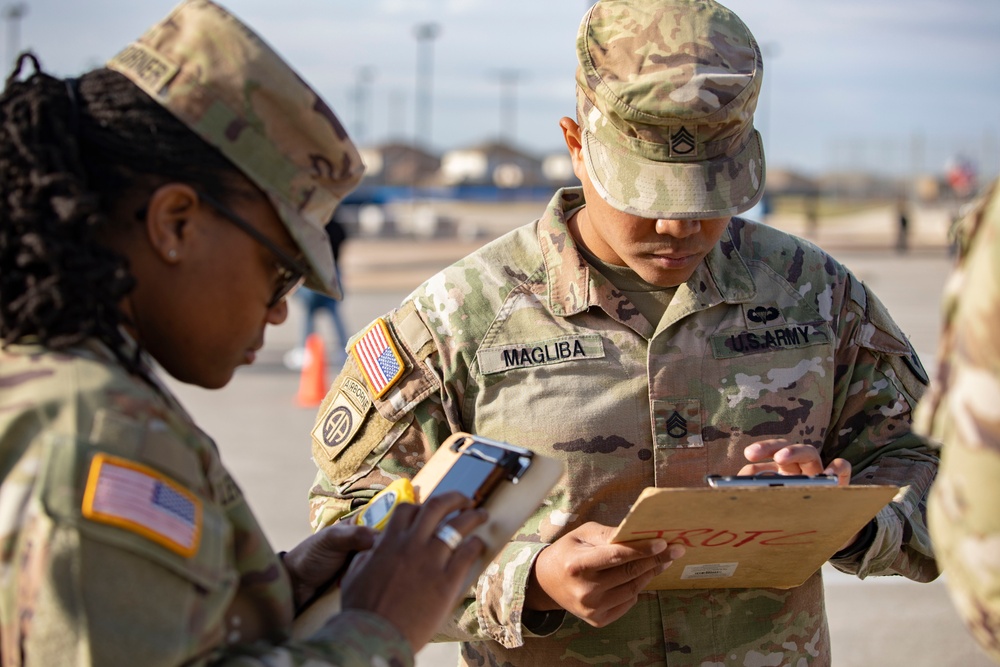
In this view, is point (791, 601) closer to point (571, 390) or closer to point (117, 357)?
point (571, 390)

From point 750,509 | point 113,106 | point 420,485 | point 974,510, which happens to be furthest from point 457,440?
point 974,510

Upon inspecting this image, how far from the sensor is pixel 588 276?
2.49m

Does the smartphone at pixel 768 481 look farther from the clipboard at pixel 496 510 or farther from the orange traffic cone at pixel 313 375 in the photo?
the orange traffic cone at pixel 313 375

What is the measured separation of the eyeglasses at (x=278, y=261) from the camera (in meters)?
1.59

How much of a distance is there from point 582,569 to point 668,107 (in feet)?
3.06

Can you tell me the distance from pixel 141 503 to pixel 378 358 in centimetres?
113

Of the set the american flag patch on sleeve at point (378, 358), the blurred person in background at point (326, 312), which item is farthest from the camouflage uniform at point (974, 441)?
the blurred person in background at point (326, 312)

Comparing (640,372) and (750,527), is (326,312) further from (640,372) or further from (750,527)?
(750,527)

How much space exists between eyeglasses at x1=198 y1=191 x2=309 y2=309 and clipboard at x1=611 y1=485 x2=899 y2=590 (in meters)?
0.65

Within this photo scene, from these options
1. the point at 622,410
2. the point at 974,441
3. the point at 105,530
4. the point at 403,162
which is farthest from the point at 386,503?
the point at 403,162

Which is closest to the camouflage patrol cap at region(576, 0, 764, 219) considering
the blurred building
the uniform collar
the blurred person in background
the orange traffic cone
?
the uniform collar

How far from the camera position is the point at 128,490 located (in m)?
1.35

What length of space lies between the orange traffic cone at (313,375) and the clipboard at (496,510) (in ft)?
24.8

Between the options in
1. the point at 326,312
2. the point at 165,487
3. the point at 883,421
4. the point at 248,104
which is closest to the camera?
the point at 165,487
